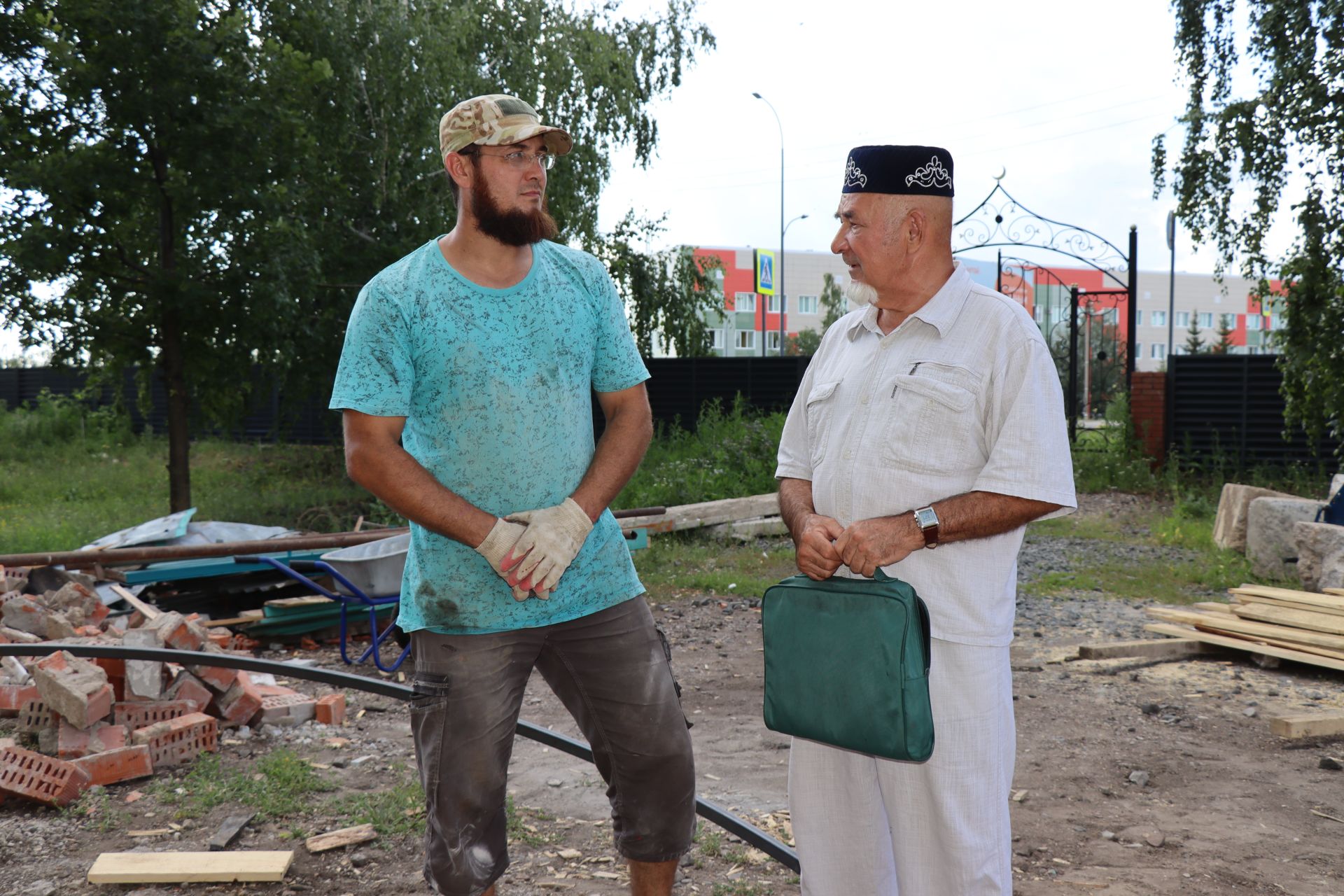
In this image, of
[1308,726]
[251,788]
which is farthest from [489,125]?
[1308,726]

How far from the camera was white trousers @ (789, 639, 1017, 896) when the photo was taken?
2.36 m

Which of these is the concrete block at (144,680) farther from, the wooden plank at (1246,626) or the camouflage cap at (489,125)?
the wooden plank at (1246,626)

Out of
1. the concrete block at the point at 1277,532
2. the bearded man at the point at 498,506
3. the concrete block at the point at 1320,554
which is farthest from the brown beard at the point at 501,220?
the concrete block at the point at 1277,532

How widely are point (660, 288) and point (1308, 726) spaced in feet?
50.3

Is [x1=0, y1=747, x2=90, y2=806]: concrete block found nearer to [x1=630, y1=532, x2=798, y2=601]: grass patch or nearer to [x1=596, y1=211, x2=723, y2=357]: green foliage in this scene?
[x1=630, y1=532, x2=798, y2=601]: grass patch

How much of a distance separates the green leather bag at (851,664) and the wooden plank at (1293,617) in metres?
5.71

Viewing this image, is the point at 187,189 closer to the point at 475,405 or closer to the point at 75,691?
the point at 75,691

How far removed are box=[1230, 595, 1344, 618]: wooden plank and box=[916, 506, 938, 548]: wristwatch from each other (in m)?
5.88

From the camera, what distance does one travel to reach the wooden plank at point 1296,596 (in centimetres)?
711

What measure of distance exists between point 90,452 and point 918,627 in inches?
893

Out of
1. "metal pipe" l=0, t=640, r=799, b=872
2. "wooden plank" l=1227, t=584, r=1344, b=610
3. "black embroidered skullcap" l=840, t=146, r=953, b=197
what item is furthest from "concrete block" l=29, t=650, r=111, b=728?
"wooden plank" l=1227, t=584, r=1344, b=610

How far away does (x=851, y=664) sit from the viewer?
2.38 m

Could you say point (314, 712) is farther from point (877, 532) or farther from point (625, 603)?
point (877, 532)

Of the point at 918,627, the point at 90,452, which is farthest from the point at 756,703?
the point at 90,452
